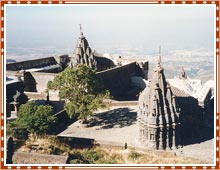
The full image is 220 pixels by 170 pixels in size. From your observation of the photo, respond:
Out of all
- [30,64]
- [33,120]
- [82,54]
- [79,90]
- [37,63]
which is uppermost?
[82,54]

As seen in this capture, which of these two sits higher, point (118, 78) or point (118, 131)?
point (118, 78)

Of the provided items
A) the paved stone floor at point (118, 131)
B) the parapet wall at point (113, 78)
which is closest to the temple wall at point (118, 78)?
the parapet wall at point (113, 78)

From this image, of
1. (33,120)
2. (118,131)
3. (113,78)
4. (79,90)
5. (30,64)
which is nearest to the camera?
(33,120)

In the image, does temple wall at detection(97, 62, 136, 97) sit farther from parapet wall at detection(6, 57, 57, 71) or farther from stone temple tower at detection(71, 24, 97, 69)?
parapet wall at detection(6, 57, 57, 71)

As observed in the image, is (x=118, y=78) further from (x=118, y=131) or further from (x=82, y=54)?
(x=118, y=131)

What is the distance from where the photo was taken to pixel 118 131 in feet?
121

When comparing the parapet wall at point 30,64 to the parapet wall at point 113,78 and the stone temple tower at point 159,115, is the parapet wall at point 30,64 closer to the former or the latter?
the parapet wall at point 113,78

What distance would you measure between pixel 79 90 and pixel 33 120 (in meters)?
7.48

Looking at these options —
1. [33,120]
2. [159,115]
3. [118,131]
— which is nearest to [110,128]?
[118,131]

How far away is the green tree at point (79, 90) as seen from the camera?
122ft

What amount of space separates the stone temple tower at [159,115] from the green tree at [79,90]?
6688 millimetres

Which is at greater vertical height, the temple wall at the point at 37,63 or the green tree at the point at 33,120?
the temple wall at the point at 37,63

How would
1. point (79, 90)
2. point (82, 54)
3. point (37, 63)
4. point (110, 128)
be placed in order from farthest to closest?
point (37, 63) → point (82, 54) → point (110, 128) → point (79, 90)

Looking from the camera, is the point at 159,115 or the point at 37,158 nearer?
the point at 37,158
